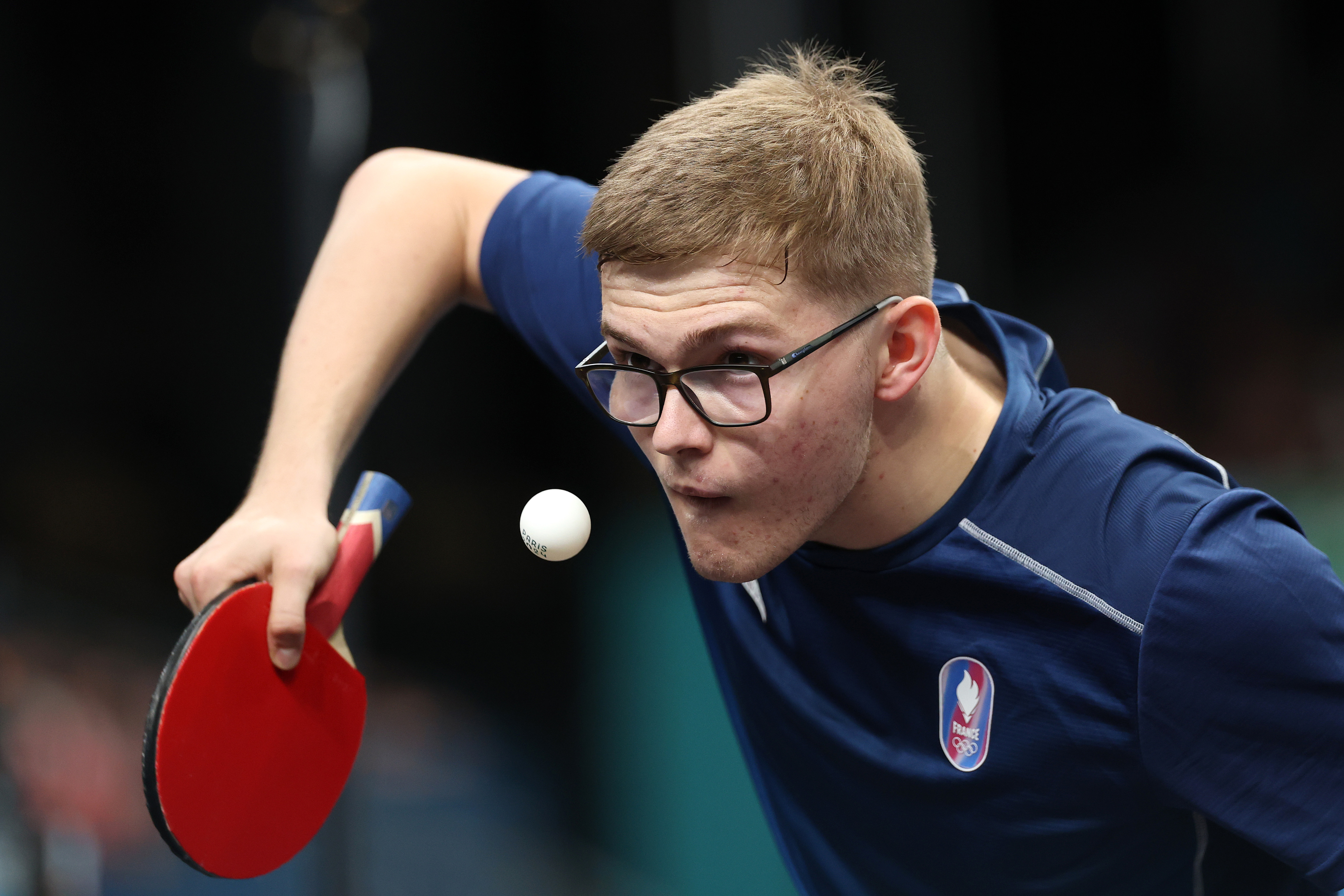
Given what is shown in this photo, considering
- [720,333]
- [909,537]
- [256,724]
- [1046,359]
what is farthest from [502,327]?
[720,333]

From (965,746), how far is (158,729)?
3.98 ft

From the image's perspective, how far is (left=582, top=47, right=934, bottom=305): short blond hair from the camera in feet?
5.59

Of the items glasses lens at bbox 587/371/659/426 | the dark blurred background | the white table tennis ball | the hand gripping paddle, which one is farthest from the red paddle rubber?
the dark blurred background

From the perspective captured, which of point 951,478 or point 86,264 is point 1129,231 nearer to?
point 951,478

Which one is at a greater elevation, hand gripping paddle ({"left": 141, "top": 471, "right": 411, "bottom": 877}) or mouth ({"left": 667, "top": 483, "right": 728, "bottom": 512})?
mouth ({"left": 667, "top": 483, "right": 728, "bottom": 512})

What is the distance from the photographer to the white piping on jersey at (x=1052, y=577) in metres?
1.69

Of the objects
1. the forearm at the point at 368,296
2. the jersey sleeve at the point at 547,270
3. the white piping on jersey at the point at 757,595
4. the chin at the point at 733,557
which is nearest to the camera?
the chin at the point at 733,557

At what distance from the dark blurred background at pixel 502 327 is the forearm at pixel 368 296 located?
2.84 metres

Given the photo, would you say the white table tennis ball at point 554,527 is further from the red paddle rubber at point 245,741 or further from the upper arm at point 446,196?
the upper arm at point 446,196

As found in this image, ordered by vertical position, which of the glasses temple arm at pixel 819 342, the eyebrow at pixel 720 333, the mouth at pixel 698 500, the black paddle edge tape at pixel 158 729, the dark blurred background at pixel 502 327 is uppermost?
the eyebrow at pixel 720 333

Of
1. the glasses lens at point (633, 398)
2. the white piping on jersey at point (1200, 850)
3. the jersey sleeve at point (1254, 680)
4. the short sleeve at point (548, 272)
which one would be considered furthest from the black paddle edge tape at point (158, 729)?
the white piping on jersey at point (1200, 850)

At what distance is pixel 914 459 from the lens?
1.89m

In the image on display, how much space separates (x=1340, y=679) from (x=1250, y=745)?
0.46ft

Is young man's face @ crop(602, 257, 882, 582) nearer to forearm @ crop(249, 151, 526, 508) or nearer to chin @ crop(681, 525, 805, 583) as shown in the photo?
chin @ crop(681, 525, 805, 583)
